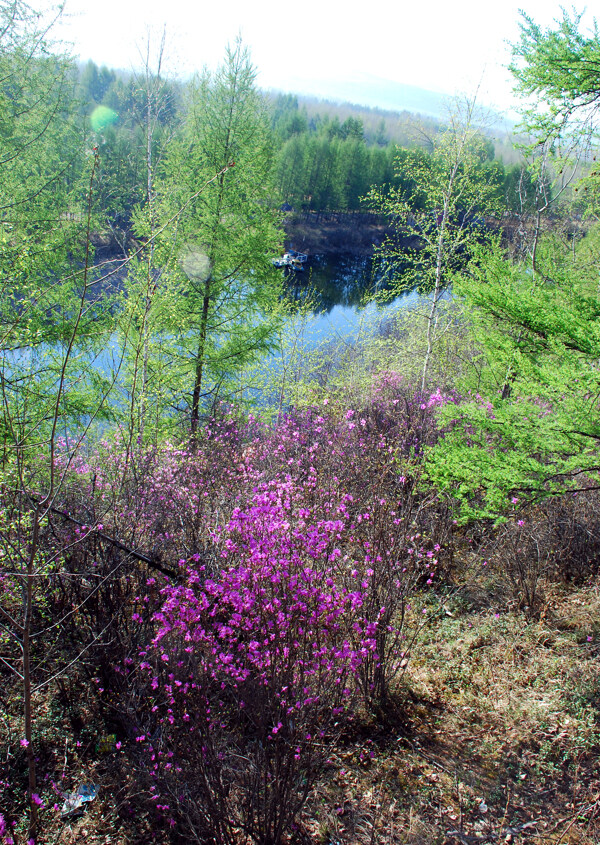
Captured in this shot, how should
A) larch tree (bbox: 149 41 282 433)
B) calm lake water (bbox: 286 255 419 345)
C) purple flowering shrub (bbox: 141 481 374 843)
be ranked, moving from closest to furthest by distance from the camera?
purple flowering shrub (bbox: 141 481 374 843)
larch tree (bbox: 149 41 282 433)
calm lake water (bbox: 286 255 419 345)

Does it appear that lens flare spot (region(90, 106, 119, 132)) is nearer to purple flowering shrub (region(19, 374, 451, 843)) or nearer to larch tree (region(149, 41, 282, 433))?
larch tree (region(149, 41, 282, 433))

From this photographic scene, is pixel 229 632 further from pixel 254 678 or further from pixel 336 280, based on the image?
pixel 336 280

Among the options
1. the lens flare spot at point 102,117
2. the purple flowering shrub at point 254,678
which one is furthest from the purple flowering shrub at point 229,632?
the lens flare spot at point 102,117

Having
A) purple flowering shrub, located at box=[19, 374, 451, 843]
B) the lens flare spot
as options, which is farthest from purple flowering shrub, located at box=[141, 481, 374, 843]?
the lens flare spot

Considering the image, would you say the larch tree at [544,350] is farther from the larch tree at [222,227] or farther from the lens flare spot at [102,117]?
the lens flare spot at [102,117]

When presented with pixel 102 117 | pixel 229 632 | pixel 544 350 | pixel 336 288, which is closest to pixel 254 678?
pixel 229 632

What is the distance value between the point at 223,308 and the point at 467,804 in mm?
9144

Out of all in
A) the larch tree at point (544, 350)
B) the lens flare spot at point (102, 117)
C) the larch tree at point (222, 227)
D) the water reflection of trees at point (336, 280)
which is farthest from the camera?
the lens flare spot at point (102, 117)

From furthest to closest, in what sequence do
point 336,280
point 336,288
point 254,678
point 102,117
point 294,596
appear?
point 102,117, point 336,280, point 336,288, point 294,596, point 254,678

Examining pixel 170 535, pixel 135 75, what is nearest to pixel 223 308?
pixel 135 75

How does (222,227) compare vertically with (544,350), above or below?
above

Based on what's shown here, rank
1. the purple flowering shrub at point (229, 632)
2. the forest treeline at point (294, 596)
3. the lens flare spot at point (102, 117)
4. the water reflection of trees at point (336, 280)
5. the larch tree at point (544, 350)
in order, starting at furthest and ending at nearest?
the lens flare spot at point (102, 117)
the water reflection of trees at point (336, 280)
the larch tree at point (544, 350)
the forest treeline at point (294, 596)
the purple flowering shrub at point (229, 632)

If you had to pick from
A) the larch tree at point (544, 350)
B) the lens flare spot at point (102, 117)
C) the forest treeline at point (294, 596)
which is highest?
the lens flare spot at point (102, 117)

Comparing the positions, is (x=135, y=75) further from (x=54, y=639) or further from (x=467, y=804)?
(x=467, y=804)
